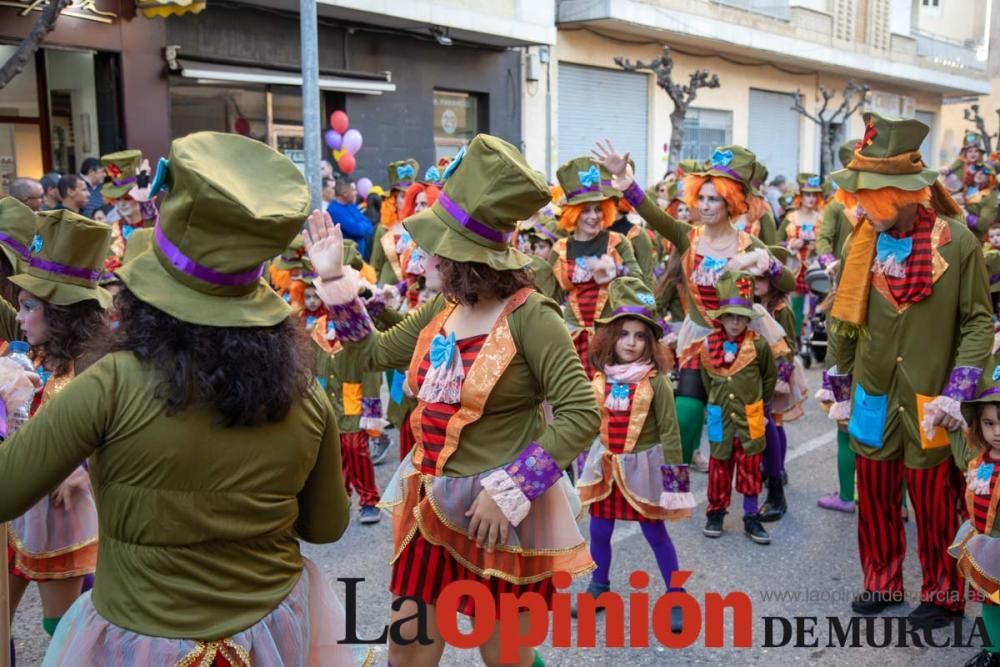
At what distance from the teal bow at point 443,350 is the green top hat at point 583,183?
364 centimetres

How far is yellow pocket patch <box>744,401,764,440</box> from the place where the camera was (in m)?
5.84

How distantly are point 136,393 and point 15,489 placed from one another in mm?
319

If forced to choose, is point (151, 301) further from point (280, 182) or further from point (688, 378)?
point (688, 378)

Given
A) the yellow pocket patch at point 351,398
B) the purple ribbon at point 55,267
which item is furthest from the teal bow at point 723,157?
the purple ribbon at point 55,267

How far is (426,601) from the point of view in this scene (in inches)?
129

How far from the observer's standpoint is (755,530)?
5820 millimetres

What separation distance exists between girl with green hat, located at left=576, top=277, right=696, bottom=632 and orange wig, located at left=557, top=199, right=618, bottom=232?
1.76m

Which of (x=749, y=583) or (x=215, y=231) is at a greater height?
(x=215, y=231)

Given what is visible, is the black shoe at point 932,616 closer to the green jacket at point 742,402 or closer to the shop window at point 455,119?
the green jacket at point 742,402

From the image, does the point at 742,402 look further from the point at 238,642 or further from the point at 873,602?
the point at 238,642

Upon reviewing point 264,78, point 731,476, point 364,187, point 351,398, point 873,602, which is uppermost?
point 264,78

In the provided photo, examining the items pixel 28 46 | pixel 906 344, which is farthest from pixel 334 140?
pixel 906 344

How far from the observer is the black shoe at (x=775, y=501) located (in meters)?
6.20

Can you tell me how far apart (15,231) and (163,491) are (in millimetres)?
2697
